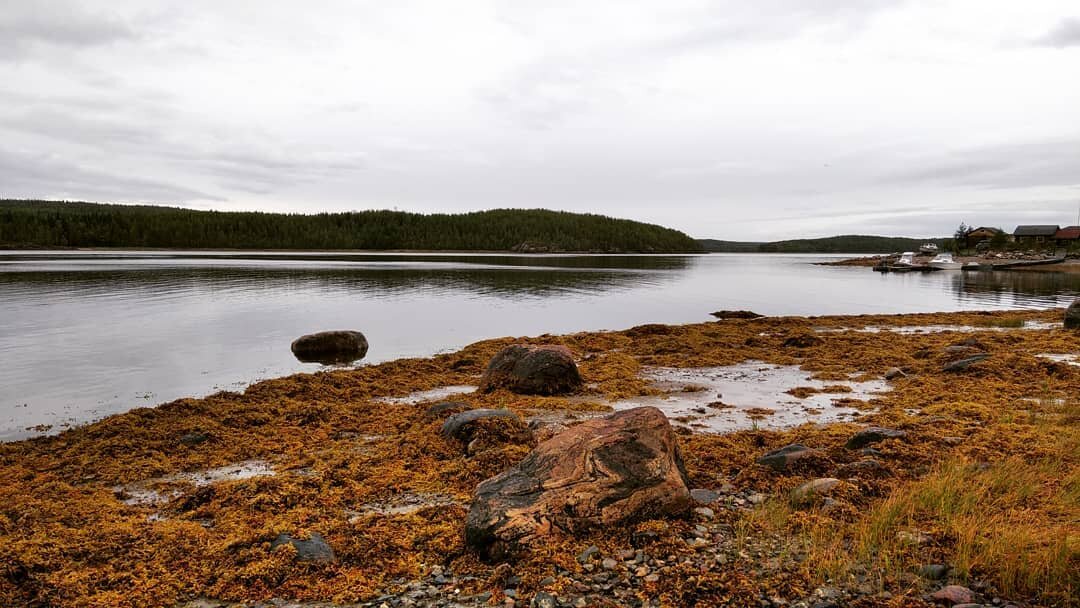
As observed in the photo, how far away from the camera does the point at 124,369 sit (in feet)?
59.5

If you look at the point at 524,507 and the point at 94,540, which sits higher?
the point at 524,507

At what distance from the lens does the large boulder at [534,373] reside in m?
15.1

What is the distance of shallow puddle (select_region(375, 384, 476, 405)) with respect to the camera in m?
14.7

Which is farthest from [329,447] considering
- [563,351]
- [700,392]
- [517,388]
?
[700,392]

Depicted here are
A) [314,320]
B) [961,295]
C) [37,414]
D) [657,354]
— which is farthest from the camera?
[961,295]

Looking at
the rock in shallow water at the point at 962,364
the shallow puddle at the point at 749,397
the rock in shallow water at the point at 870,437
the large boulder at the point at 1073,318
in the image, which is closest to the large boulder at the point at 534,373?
the shallow puddle at the point at 749,397

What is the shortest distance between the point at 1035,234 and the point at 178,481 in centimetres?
17902

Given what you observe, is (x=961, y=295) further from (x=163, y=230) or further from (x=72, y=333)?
(x=163, y=230)

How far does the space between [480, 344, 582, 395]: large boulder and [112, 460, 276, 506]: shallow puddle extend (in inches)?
262

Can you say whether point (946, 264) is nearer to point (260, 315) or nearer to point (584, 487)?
point (260, 315)

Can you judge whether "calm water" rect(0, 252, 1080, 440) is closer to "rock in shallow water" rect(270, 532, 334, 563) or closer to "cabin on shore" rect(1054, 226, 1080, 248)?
"rock in shallow water" rect(270, 532, 334, 563)

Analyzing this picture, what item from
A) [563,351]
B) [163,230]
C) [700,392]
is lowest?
[700,392]

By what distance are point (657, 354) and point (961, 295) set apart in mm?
42304

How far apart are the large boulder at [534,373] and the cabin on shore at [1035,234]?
156 m
